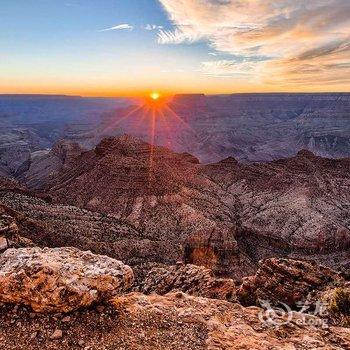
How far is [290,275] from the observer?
60.4ft

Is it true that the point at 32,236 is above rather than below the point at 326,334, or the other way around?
below

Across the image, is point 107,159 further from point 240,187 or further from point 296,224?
point 296,224

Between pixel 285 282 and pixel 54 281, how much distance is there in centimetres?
1145

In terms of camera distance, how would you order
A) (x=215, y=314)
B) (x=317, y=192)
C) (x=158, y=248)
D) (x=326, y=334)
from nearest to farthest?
(x=326, y=334) → (x=215, y=314) → (x=158, y=248) → (x=317, y=192)

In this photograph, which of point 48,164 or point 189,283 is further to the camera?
point 48,164

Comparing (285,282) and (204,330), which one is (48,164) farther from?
(204,330)

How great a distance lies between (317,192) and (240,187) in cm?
1340

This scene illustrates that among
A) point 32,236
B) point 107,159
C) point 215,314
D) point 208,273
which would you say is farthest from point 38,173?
point 215,314

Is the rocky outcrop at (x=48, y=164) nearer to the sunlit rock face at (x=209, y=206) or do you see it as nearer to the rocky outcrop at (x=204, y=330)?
the sunlit rock face at (x=209, y=206)

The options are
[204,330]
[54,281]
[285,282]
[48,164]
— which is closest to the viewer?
[54,281]

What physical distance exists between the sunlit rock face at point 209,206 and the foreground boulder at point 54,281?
21.2 meters

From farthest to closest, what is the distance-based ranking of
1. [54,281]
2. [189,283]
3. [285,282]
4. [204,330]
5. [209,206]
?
[209,206], [189,283], [285,282], [204,330], [54,281]

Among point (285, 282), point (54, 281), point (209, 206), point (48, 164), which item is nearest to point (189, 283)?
point (285, 282)

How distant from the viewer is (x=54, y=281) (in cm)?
1021
